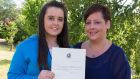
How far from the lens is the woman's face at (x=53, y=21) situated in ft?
11.9

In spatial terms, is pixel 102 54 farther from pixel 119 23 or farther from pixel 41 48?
pixel 119 23

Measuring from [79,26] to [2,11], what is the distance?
42.5 meters

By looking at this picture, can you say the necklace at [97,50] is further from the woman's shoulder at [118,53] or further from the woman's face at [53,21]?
the woman's face at [53,21]

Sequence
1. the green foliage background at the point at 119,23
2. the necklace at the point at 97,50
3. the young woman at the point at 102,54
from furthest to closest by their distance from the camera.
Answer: the green foliage background at the point at 119,23 < the necklace at the point at 97,50 < the young woman at the point at 102,54

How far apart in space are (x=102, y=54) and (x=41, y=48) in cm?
62

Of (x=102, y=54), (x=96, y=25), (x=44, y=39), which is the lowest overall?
(x=102, y=54)

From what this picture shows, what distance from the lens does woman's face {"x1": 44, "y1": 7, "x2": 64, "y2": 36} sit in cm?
363

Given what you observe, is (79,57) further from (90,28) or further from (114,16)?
(114,16)

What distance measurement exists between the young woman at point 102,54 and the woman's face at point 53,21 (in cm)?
27

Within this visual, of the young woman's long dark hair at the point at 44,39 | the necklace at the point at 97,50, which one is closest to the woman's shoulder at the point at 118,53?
the necklace at the point at 97,50

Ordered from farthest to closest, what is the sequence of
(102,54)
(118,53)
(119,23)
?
1. (119,23)
2. (102,54)
3. (118,53)

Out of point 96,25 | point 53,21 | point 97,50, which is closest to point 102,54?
point 97,50

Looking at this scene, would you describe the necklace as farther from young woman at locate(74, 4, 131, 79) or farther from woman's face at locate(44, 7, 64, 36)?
woman's face at locate(44, 7, 64, 36)

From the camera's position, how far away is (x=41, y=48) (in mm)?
3656
